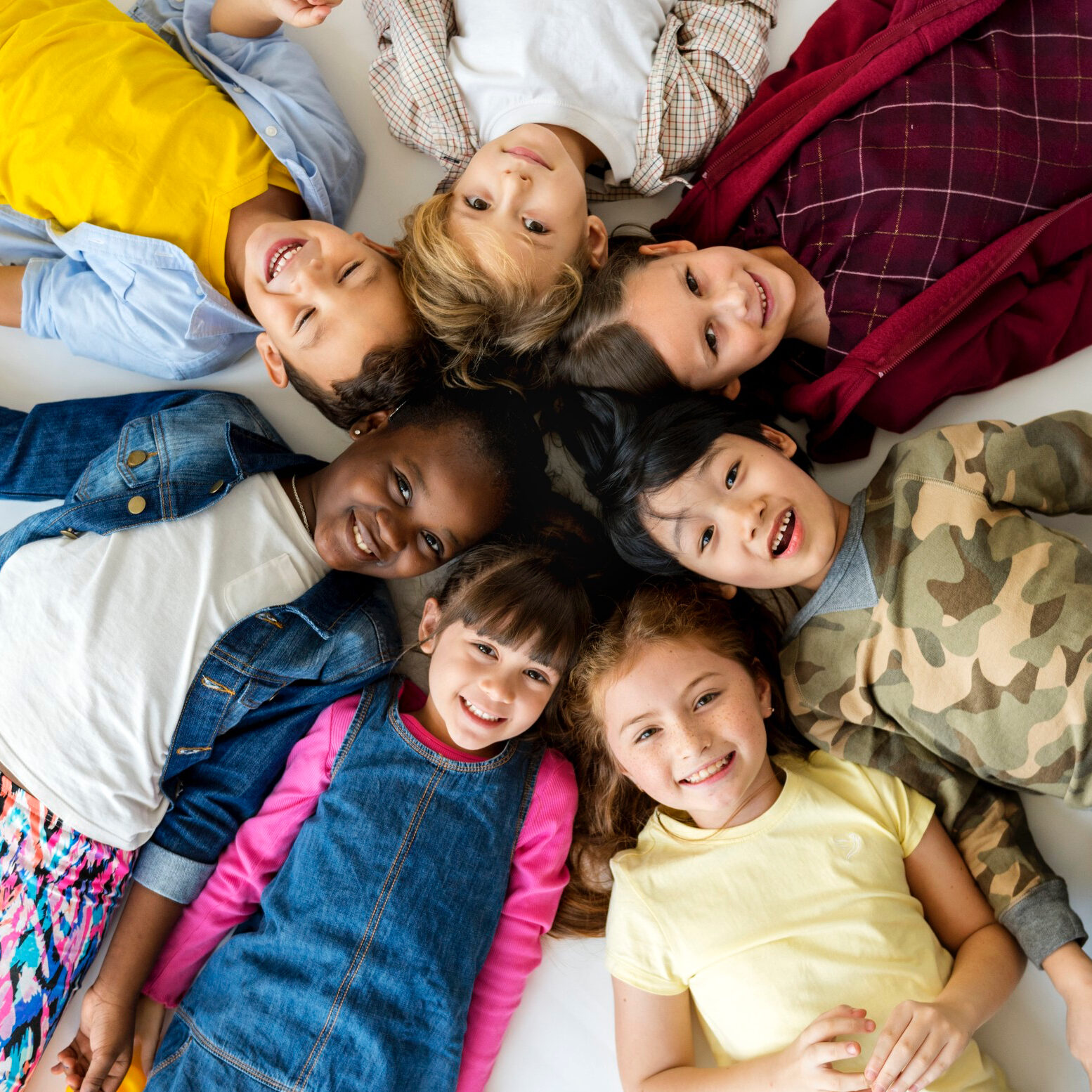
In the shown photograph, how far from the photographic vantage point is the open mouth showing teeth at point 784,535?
1.07m

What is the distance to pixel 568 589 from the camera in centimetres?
119

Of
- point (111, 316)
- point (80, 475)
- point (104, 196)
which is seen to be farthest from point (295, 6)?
point (80, 475)

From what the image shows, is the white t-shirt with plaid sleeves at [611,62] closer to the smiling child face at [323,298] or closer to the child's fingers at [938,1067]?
the smiling child face at [323,298]

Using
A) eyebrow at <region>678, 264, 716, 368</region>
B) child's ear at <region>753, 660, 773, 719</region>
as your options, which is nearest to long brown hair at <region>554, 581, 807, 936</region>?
child's ear at <region>753, 660, 773, 719</region>

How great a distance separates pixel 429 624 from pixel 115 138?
0.83 m

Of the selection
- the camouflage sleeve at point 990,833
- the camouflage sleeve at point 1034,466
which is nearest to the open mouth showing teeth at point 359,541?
the camouflage sleeve at point 990,833

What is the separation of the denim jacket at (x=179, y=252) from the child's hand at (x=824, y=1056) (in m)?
1.17

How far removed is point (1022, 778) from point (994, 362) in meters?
0.57

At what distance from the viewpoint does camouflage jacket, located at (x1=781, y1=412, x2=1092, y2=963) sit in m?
1.03

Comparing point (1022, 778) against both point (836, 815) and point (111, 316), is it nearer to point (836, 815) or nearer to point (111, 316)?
point (836, 815)

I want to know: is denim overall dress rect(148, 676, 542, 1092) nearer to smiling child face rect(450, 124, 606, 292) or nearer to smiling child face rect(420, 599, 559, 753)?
smiling child face rect(420, 599, 559, 753)

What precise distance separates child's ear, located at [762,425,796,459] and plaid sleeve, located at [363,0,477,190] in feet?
2.03

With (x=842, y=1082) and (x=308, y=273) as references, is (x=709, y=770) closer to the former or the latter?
(x=842, y=1082)

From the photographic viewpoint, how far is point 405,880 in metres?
1.15
